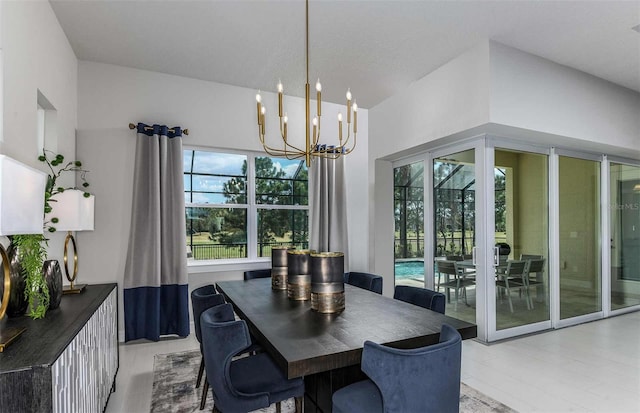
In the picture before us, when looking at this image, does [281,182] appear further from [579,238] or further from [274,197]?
[579,238]

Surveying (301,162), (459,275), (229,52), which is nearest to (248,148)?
(301,162)

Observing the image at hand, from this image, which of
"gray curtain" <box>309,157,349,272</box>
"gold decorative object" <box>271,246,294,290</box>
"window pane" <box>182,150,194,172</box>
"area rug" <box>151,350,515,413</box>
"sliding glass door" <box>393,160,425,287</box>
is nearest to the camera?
"area rug" <box>151,350,515,413</box>

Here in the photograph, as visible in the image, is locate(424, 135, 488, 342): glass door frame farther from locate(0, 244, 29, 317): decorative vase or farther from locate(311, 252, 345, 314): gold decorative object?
locate(0, 244, 29, 317): decorative vase

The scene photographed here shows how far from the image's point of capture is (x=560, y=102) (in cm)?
369

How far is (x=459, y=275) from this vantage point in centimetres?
406

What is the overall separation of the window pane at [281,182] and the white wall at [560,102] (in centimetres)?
275

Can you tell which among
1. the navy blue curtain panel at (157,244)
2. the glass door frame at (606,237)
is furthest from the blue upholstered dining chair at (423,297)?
the glass door frame at (606,237)

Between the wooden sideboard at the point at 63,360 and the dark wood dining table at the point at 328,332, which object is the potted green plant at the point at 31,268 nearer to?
the wooden sideboard at the point at 63,360

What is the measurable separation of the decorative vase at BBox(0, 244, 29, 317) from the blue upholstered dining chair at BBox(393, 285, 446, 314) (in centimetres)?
236

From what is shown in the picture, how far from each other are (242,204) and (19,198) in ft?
11.3

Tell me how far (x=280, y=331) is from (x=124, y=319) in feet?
9.50

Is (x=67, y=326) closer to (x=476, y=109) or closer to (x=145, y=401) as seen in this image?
(x=145, y=401)

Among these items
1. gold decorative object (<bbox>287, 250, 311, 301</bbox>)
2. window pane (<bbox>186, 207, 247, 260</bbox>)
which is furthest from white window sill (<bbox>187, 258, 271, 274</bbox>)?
gold decorative object (<bbox>287, 250, 311, 301</bbox>)

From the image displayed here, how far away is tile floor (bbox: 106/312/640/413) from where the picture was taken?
8.28ft
